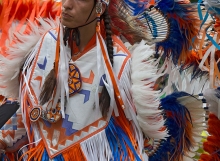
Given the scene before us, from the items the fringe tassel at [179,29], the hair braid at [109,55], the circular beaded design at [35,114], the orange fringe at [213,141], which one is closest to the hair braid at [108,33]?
the hair braid at [109,55]

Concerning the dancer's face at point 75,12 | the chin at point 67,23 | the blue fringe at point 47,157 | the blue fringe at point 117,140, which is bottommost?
the blue fringe at point 47,157

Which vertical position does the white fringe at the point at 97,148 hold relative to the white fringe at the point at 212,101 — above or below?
below

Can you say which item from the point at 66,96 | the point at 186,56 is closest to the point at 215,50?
the point at 186,56

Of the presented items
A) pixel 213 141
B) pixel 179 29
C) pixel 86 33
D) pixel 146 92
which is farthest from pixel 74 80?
pixel 213 141

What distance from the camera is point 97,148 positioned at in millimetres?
2111

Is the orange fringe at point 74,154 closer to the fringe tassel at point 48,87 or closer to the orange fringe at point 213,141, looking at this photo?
the fringe tassel at point 48,87

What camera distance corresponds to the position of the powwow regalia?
2100 mm

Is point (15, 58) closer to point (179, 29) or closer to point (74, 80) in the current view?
point (74, 80)

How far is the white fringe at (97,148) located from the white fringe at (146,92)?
0.17 meters

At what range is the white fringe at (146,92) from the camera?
6.74 feet

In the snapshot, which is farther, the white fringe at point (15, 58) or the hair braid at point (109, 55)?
the white fringe at point (15, 58)

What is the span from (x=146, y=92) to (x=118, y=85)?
123 mm

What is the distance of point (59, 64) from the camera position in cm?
216

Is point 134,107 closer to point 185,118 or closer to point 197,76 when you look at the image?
point 185,118
